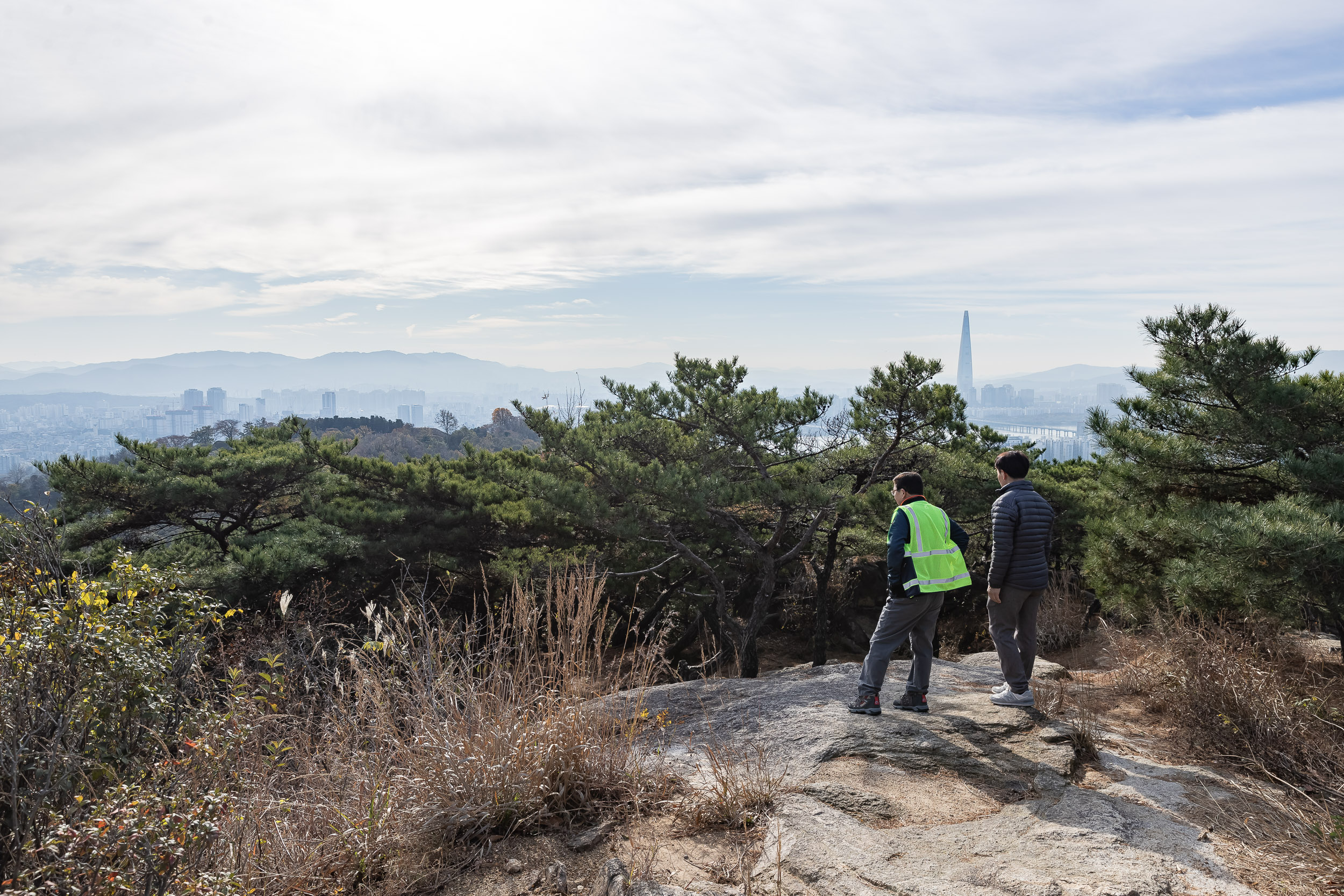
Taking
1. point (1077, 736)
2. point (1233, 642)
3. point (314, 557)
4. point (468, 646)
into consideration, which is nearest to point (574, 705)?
point (468, 646)

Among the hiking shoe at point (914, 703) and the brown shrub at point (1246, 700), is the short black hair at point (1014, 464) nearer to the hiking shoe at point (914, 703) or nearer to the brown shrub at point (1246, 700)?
the hiking shoe at point (914, 703)

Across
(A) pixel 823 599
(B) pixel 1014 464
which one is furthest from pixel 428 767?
(A) pixel 823 599

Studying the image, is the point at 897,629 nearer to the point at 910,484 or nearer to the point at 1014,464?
the point at 910,484

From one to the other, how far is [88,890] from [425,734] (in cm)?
115

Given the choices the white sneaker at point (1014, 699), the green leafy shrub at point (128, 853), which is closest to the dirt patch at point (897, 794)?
the white sneaker at point (1014, 699)

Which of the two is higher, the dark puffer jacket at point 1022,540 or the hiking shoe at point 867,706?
the dark puffer jacket at point 1022,540

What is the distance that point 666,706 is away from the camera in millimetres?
5043

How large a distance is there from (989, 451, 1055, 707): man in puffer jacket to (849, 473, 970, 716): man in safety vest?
0.88 ft

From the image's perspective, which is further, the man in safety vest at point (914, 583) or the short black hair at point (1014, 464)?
the short black hair at point (1014, 464)

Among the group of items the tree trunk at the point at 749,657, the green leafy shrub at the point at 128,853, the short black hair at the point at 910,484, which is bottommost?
the tree trunk at the point at 749,657

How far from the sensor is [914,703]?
15.3 ft

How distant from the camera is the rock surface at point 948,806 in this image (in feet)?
9.07

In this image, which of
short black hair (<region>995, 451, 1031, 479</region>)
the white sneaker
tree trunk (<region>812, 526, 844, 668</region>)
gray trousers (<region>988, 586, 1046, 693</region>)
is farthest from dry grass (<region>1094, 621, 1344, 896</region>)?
tree trunk (<region>812, 526, 844, 668</region>)

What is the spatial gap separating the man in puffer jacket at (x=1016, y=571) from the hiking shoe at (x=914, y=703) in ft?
1.72
